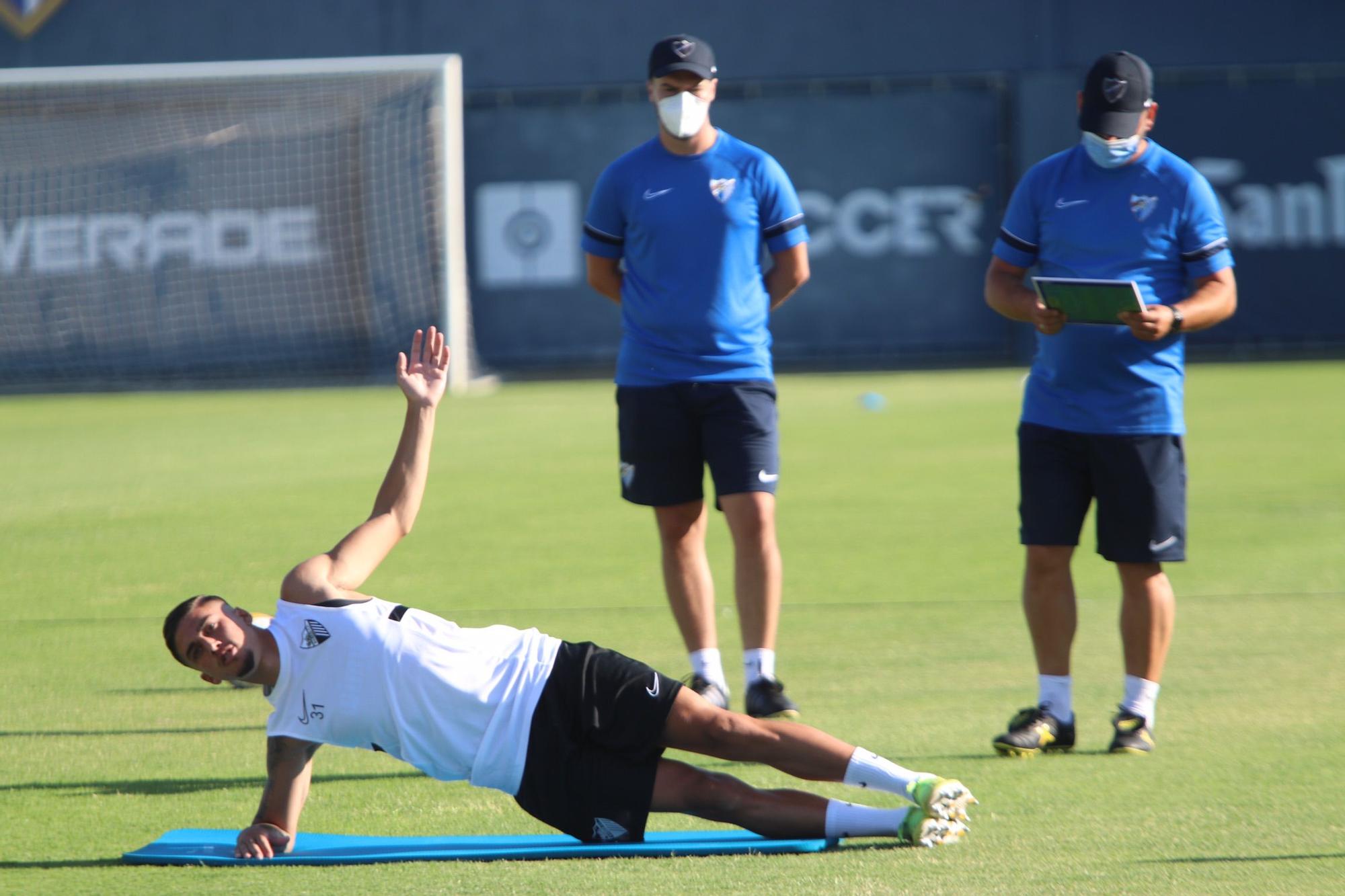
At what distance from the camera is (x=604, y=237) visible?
6.15 m

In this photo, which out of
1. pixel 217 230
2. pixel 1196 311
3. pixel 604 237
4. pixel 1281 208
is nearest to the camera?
pixel 1196 311

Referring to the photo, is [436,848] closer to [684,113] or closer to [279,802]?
[279,802]

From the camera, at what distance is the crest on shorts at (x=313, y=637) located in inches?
160

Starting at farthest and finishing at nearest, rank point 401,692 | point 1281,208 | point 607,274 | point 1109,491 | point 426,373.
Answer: point 1281,208
point 607,274
point 1109,491
point 426,373
point 401,692

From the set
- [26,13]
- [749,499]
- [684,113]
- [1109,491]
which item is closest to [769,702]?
[749,499]

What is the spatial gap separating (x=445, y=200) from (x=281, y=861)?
16814 millimetres

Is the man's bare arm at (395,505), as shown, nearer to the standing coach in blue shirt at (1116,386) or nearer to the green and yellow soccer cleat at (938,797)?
the green and yellow soccer cleat at (938,797)

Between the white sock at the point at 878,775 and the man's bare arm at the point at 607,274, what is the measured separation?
253cm

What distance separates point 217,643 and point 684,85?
286 cm

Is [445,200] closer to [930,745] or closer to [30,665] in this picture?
[30,665]

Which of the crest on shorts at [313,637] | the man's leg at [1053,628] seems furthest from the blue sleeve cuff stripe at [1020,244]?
the crest on shorts at [313,637]

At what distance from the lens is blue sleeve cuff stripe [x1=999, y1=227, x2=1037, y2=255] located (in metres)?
5.45

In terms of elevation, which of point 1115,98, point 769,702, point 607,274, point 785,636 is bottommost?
point 785,636

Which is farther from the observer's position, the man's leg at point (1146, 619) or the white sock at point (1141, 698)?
the man's leg at point (1146, 619)
